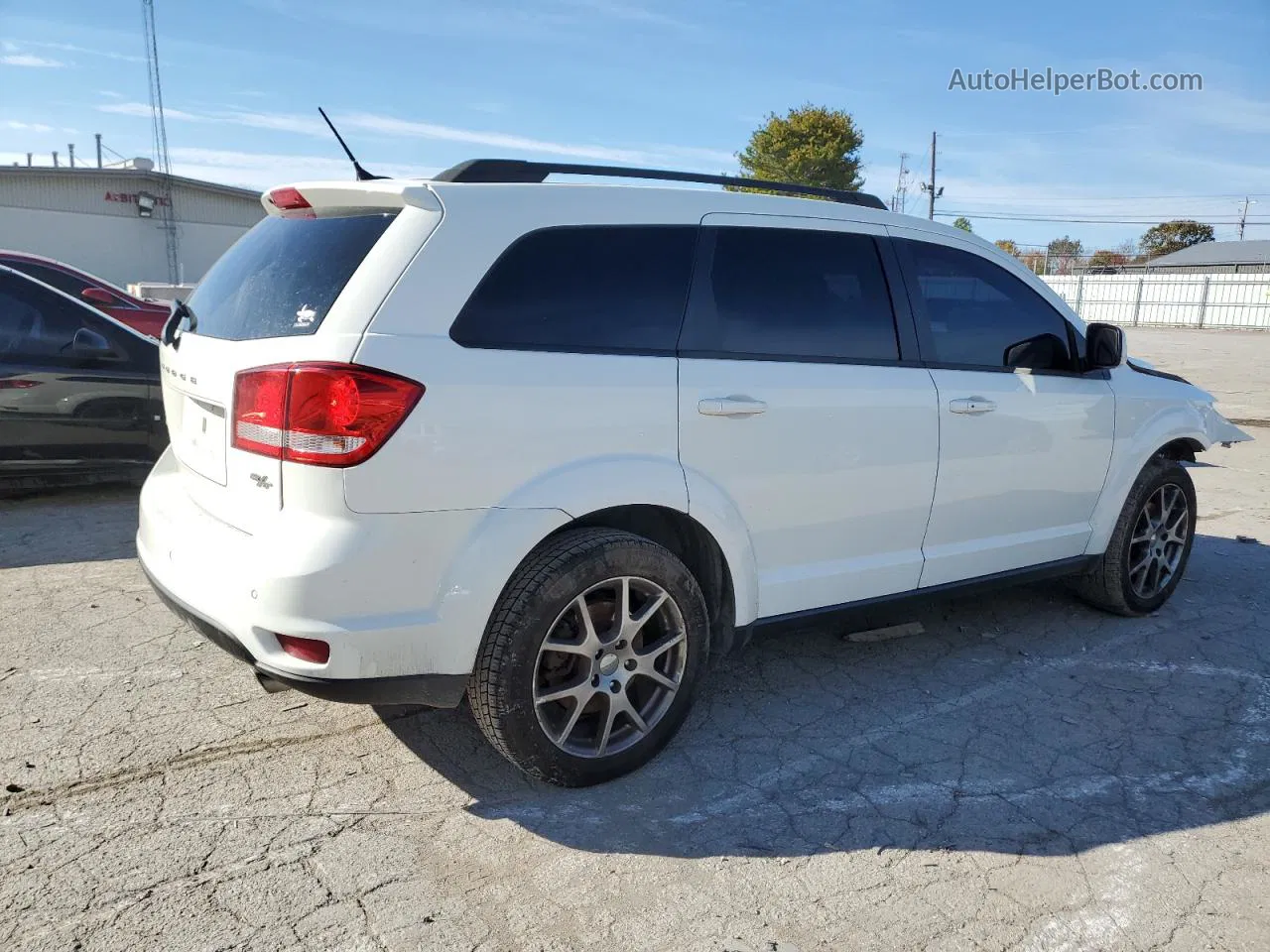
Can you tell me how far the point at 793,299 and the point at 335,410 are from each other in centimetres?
171

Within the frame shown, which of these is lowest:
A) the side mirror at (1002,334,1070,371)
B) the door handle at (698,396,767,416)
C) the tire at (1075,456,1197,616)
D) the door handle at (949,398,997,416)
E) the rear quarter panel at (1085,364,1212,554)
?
the tire at (1075,456,1197,616)

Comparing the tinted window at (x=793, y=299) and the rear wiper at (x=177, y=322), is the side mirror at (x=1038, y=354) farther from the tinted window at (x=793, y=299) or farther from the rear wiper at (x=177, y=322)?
the rear wiper at (x=177, y=322)

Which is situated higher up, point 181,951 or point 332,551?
point 332,551

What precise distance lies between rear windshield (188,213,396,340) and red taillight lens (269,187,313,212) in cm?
5

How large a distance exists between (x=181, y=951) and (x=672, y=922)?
1.19m

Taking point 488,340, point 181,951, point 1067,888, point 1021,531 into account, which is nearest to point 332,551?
point 488,340

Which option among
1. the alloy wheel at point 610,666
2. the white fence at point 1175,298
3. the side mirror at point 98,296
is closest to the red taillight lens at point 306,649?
the alloy wheel at point 610,666

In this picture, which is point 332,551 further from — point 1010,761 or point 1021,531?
point 1021,531

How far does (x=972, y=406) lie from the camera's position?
3.90 metres

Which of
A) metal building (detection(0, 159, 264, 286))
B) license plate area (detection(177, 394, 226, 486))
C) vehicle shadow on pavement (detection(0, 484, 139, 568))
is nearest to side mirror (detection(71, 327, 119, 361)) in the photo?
vehicle shadow on pavement (detection(0, 484, 139, 568))

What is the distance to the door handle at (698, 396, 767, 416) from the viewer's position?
125 inches

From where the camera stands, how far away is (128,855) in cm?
267

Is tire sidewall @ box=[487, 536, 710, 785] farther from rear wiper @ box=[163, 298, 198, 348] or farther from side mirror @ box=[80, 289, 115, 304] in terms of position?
side mirror @ box=[80, 289, 115, 304]

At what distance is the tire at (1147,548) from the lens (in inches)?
188
